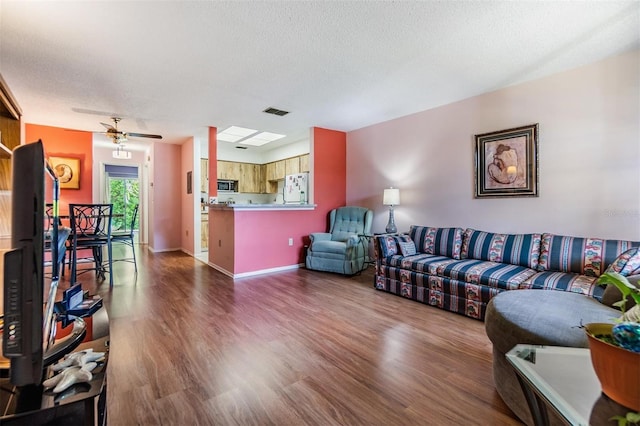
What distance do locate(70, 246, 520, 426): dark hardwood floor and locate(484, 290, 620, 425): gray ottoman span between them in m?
0.11

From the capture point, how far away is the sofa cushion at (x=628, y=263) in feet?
6.96

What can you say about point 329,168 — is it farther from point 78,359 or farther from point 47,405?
point 47,405

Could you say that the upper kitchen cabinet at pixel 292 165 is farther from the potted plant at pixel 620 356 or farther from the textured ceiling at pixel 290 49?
the potted plant at pixel 620 356

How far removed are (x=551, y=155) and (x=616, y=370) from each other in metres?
2.90

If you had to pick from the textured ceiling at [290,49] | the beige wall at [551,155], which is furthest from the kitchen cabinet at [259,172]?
the beige wall at [551,155]

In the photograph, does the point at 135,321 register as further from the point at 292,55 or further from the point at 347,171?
the point at 347,171

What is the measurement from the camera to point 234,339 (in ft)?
7.53

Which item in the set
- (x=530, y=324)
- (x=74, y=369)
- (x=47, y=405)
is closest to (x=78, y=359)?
(x=74, y=369)

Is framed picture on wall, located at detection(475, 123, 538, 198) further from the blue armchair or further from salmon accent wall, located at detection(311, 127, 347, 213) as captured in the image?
salmon accent wall, located at detection(311, 127, 347, 213)

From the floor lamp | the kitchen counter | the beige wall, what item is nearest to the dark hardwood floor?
the floor lamp

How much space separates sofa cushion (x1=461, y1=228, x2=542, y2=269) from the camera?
9.46ft

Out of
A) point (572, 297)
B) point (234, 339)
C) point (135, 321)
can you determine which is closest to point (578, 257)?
point (572, 297)

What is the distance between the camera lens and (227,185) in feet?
23.3

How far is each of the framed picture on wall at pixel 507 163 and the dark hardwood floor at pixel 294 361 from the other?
1.60 meters
